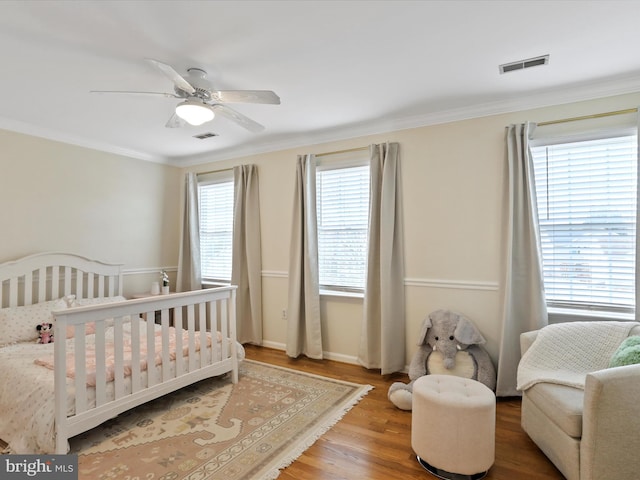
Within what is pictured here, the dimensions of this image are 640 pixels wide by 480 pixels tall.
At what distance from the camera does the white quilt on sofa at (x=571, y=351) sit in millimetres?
2139

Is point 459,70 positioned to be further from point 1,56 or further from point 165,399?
point 165,399

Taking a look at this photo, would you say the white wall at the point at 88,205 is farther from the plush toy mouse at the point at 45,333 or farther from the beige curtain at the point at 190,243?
the plush toy mouse at the point at 45,333

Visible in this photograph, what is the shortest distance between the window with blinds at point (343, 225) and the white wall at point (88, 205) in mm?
2341

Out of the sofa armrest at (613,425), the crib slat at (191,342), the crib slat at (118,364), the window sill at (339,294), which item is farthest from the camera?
the window sill at (339,294)

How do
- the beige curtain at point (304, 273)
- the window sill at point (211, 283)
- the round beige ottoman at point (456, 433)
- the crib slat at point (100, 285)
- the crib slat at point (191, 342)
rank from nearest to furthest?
the round beige ottoman at point (456, 433) < the crib slat at point (191, 342) < the beige curtain at point (304, 273) < the crib slat at point (100, 285) < the window sill at point (211, 283)

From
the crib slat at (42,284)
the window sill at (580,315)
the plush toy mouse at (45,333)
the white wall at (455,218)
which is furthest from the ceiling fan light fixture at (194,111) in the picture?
the window sill at (580,315)

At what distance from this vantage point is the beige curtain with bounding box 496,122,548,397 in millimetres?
2805

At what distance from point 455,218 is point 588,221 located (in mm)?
978

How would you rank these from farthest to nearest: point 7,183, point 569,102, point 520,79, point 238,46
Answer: point 7,183, point 569,102, point 520,79, point 238,46

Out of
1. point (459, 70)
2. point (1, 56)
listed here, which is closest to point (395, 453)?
point (459, 70)

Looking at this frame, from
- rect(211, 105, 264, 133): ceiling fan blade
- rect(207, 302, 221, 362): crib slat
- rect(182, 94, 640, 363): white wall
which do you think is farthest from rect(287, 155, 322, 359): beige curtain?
rect(211, 105, 264, 133): ceiling fan blade

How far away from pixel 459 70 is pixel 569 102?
3.50 ft

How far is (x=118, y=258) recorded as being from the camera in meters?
4.29

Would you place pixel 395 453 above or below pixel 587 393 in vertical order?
below
